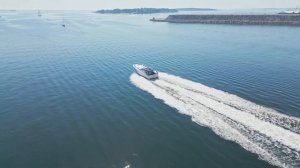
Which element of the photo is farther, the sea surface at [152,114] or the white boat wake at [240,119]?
Result: the sea surface at [152,114]

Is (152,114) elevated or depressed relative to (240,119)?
depressed

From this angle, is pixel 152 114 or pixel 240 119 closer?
pixel 240 119

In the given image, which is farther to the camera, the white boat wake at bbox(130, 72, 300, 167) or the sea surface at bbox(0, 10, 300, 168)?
the sea surface at bbox(0, 10, 300, 168)

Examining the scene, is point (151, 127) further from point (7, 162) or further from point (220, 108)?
point (7, 162)
